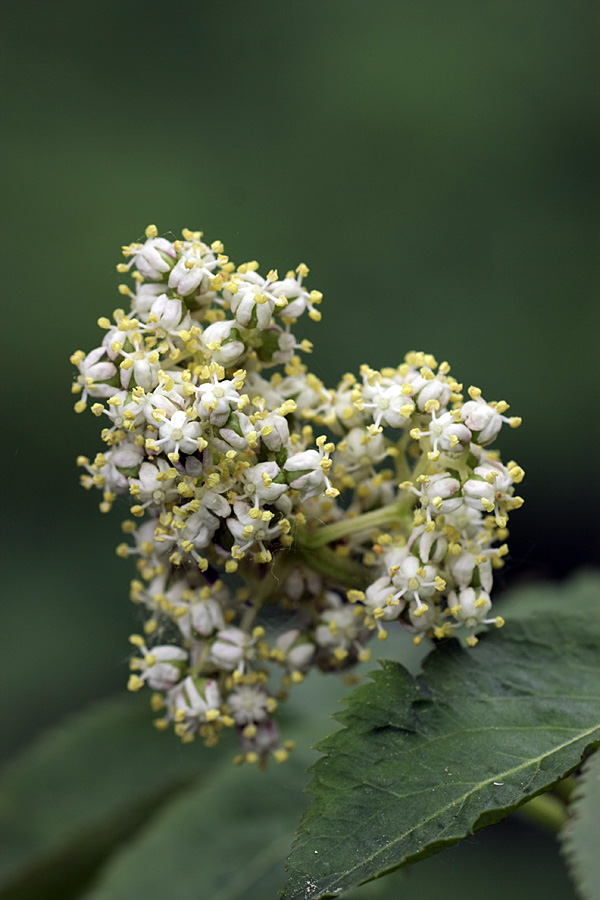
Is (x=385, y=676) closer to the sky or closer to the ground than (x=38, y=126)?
closer to the ground

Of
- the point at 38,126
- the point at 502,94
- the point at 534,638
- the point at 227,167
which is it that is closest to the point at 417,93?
the point at 502,94

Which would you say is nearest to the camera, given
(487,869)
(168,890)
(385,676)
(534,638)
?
(385,676)

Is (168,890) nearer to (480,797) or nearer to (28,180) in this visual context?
(480,797)

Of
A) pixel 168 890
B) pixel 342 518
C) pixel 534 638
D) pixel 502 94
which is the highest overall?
pixel 502 94

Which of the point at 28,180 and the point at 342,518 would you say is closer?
the point at 342,518

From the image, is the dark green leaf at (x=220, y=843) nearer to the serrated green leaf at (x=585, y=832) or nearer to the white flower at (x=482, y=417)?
the serrated green leaf at (x=585, y=832)

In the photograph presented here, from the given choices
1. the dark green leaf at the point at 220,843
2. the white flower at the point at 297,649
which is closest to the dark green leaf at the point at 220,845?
the dark green leaf at the point at 220,843
